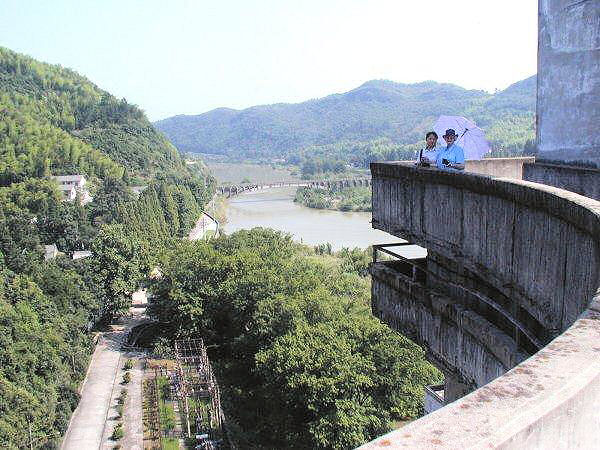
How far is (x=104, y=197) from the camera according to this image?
69.2m

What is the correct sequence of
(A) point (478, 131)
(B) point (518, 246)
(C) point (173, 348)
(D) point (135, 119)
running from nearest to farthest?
(B) point (518, 246)
(A) point (478, 131)
(C) point (173, 348)
(D) point (135, 119)

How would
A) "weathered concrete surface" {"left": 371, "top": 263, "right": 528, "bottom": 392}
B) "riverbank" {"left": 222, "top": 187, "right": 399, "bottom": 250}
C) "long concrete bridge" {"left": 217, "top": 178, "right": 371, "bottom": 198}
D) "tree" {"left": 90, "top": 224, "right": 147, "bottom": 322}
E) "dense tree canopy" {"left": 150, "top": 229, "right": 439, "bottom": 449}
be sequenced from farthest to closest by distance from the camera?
"long concrete bridge" {"left": 217, "top": 178, "right": 371, "bottom": 198} < "riverbank" {"left": 222, "top": 187, "right": 399, "bottom": 250} < "tree" {"left": 90, "top": 224, "right": 147, "bottom": 322} < "dense tree canopy" {"left": 150, "top": 229, "right": 439, "bottom": 449} < "weathered concrete surface" {"left": 371, "top": 263, "right": 528, "bottom": 392}

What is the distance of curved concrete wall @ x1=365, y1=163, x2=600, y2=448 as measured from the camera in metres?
1.93

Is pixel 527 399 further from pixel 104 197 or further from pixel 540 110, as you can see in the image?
pixel 104 197

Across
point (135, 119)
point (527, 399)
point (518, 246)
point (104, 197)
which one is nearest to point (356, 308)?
point (518, 246)

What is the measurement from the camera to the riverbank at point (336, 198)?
101 m

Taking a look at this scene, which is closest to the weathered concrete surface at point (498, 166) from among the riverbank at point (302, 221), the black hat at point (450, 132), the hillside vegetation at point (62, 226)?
the black hat at point (450, 132)

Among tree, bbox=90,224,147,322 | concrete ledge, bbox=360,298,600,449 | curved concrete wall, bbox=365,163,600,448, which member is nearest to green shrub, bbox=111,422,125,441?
tree, bbox=90,224,147,322

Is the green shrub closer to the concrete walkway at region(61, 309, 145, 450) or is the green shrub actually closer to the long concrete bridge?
the concrete walkway at region(61, 309, 145, 450)

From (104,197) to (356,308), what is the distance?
46.8 metres

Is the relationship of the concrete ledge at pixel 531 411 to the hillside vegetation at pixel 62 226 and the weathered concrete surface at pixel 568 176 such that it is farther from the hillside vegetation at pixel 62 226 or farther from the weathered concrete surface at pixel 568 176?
the hillside vegetation at pixel 62 226

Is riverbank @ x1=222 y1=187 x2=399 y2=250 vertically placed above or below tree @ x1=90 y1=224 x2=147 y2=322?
below

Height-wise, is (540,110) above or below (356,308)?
above

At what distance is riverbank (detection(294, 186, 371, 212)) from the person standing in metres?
89.7
